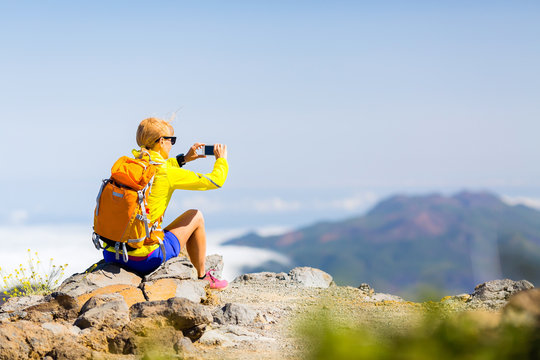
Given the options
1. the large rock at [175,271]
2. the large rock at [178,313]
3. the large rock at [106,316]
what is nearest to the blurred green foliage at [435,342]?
the large rock at [178,313]

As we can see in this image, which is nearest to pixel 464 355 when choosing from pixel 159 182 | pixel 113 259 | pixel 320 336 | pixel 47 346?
pixel 320 336

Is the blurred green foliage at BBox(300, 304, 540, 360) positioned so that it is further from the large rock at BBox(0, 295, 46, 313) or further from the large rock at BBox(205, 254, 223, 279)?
the large rock at BBox(205, 254, 223, 279)

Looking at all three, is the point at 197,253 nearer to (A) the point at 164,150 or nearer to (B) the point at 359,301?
(A) the point at 164,150

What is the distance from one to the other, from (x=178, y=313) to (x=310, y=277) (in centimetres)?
590

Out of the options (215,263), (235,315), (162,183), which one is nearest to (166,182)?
(162,183)

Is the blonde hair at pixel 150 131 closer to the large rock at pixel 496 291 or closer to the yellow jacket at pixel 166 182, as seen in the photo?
the yellow jacket at pixel 166 182

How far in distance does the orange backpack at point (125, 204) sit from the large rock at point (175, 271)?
59 cm

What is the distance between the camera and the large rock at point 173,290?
328 inches

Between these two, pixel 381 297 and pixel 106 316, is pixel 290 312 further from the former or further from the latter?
pixel 106 316

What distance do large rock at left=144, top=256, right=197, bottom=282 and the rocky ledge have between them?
0.05ft

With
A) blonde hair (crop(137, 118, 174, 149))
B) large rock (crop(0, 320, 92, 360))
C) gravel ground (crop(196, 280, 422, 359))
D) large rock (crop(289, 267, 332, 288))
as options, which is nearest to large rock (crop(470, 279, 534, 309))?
gravel ground (crop(196, 280, 422, 359))

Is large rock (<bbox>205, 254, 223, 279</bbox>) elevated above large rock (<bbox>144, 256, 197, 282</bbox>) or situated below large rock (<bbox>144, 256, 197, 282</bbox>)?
below

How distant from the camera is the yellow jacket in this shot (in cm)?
837

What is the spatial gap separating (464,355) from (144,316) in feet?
Result: 13.1
